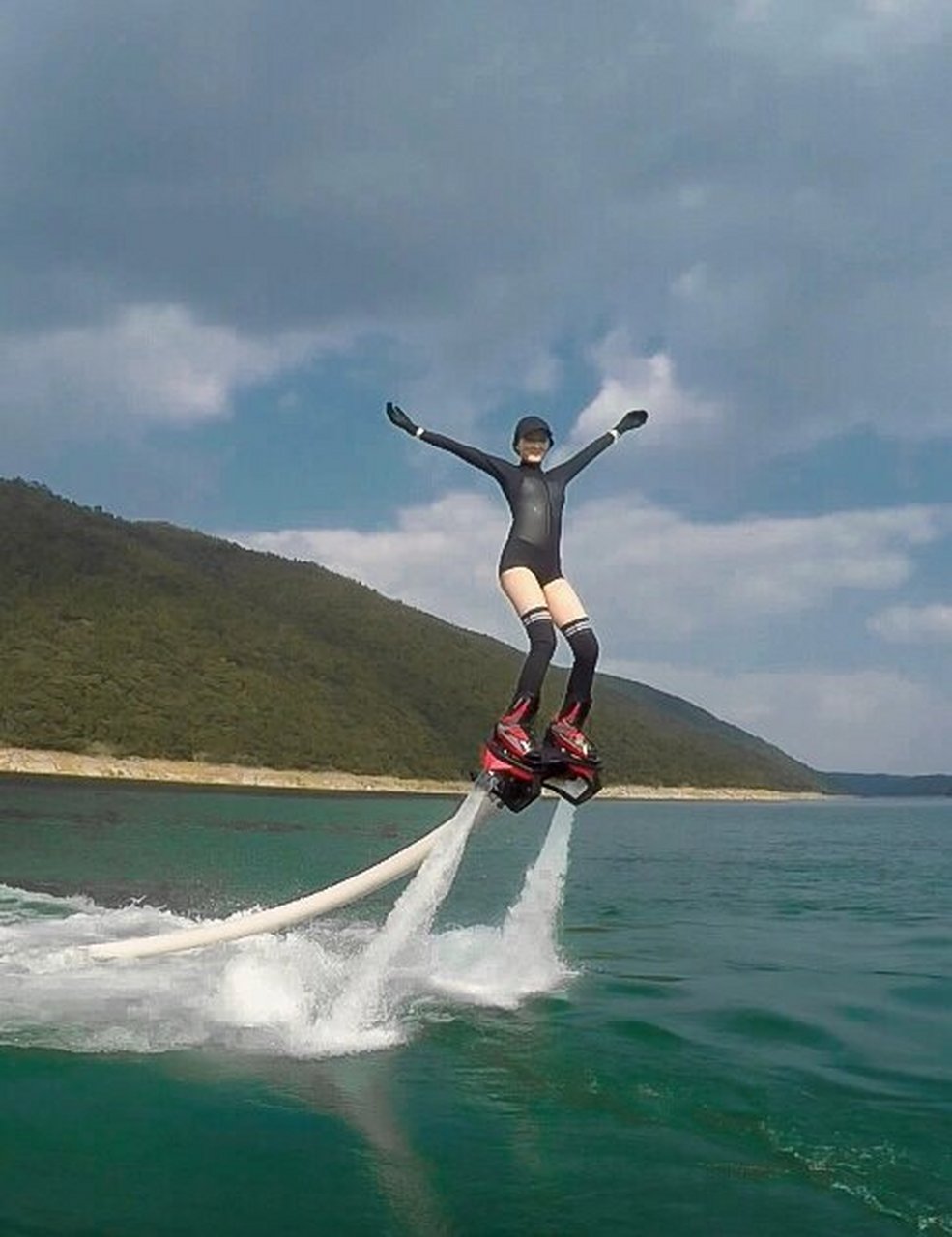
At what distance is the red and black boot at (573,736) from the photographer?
10125mm

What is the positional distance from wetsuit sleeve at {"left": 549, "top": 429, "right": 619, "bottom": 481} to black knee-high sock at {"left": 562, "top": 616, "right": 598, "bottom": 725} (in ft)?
4.30

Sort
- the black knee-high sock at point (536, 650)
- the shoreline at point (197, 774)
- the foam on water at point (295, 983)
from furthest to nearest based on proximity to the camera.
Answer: the shoreline at point (197, 774), the black knee-high sock at point (536, 650), the foam on water at point (295, 983)

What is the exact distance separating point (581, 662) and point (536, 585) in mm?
753

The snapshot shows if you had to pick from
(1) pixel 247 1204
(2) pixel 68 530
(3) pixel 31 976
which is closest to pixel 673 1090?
(1) pixel 247 1204

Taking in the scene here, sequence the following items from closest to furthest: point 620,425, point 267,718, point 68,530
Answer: point 620,425
point 267,718
point 68,530

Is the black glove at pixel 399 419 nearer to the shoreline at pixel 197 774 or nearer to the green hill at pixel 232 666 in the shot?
the shoreline at pixel 197 774

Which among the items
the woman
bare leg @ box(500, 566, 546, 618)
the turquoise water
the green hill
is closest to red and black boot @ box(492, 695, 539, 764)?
the woman

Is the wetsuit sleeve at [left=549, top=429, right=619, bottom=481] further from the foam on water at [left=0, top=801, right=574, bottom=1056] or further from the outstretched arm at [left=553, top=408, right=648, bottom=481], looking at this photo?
the foam on water at [left=0, top=801, right=574, bottom=1056]

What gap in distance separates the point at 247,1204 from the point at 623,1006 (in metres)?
6.14

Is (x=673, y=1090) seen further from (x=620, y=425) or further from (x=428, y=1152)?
(x=620, y=425)

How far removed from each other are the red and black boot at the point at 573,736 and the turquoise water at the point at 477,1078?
1.51m

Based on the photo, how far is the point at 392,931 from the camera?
10102 millimetres

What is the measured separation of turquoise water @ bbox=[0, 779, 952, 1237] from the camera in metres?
6.15

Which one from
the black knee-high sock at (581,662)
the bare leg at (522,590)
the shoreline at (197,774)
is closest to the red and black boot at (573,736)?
the black knee-high sock at (581,662)
